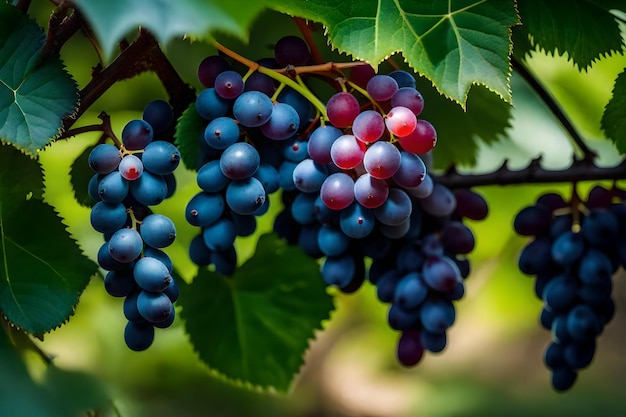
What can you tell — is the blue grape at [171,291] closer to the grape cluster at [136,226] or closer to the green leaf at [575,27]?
the grape cluster at [136,226]

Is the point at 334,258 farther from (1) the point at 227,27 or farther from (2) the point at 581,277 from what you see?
(1) the point at 227,27

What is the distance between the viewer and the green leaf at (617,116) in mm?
692

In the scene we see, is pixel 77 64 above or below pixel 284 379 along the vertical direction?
above

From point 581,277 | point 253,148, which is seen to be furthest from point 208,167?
point 581,277

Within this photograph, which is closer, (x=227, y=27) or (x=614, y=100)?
(x=227, y=27)

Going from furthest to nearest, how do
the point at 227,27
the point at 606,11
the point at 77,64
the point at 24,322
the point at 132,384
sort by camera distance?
the point at 132,384
the point at 77,64
the point at 606,11
the point at 24,322
the point at 227,27

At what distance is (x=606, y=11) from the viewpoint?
2.29 feet

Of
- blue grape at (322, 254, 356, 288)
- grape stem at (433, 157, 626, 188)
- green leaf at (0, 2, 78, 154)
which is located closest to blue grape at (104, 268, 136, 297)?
green leaf at (0, 2, 78, 154)

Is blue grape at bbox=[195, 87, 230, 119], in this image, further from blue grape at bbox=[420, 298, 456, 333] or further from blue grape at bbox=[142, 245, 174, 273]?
blue grape at bbox=[420, 298, 456, 333]

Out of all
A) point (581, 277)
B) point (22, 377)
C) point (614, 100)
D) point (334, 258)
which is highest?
point (614, 100)

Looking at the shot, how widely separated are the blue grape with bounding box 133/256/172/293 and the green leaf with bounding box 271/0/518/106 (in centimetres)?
20

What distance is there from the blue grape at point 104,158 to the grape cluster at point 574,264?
1.36 feet

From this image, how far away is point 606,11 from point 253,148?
1.10 ft

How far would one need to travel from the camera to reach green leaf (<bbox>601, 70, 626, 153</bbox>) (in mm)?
692
